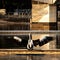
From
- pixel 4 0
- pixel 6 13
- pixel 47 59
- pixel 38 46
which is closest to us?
pixel 47 59

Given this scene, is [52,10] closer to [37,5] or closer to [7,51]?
[37,5]

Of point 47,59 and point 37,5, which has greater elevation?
point 37,5

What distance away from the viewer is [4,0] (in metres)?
93.8

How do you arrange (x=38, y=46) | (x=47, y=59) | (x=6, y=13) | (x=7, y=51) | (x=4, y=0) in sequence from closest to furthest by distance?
1. (x=47, y=59)
2. (x=7, y=51)
3. (x=38, y=46)
4. (x=6, y=13)
5. (x=4, y=0)

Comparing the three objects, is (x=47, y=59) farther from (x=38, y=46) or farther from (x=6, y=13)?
(x=6, y=13)

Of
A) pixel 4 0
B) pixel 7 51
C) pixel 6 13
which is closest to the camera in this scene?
pixel 7 51

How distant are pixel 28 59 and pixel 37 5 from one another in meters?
35.1

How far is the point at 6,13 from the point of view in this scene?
84.2 meters

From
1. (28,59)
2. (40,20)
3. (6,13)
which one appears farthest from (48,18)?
(28,59)

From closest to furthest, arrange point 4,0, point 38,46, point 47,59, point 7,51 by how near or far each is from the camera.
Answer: point 47,59 < point 7,51 < point 38,46 < point 4,0

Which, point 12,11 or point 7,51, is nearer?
point 7,51

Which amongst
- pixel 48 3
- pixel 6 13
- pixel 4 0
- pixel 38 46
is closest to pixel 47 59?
pixel 38 46

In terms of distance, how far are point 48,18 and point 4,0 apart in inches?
1517

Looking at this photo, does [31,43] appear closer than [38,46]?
Yes
